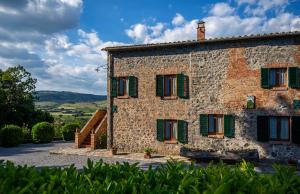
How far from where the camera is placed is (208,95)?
1895cm

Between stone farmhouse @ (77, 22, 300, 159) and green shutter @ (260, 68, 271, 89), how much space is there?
0.04 m

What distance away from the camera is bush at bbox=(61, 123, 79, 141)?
2845 cm

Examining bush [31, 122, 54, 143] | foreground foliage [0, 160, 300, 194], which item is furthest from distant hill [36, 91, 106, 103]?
foreground foliage [0, 160, 300, 194]

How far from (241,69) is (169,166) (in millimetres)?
13533

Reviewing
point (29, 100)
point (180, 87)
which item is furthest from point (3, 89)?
point (180, 87)

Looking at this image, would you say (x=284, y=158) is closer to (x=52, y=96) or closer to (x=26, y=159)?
(x=26, y=159)

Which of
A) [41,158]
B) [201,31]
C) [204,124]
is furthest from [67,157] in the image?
Result: [201,31]

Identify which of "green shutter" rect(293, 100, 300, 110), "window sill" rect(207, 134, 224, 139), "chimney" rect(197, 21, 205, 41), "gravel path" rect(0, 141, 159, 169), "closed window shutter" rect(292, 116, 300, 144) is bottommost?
"gravel path" rect(0, 141, 159, 169)

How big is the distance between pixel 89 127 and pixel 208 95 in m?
8.25

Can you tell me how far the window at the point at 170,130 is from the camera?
19.8m

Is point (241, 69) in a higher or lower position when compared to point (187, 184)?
higher

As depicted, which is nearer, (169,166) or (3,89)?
(169,166)

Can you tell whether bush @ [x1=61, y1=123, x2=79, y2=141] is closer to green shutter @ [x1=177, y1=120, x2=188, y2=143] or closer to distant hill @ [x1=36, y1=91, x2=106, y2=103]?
green shutter @ [x1=177, y1=120, x2=188, y2=143]

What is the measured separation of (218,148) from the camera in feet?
61.1
